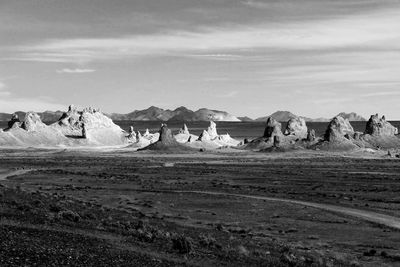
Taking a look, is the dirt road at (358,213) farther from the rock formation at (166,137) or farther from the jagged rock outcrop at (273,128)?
the jagged rock outcrop at (273,128)

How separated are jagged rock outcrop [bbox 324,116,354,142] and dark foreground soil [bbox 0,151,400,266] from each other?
6576 cm

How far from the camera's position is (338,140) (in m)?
159

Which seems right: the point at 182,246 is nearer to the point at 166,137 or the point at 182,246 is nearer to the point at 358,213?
the point at 358,213

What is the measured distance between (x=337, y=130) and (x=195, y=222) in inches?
4806

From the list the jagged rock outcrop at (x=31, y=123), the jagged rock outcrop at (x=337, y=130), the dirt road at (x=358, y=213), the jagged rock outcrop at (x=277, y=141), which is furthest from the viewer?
the jagged rock outcrop at (x=31, y=123)

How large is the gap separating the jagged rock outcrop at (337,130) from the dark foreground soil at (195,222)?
6576cm

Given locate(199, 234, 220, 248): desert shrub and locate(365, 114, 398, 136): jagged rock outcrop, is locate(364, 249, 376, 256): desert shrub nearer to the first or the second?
locate(199, 234, 220, 248): desert shrub

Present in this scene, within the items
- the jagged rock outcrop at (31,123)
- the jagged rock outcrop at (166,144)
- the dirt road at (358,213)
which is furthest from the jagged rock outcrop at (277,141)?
the dirt road at (358,213)

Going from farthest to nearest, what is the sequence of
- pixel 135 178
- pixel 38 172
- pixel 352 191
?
pixel 38 172
pixel 135 178
pixel 352 191

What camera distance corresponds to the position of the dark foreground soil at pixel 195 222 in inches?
1027

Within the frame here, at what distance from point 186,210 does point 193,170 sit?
172 ft

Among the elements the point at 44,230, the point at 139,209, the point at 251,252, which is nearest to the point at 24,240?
the point at 44,230

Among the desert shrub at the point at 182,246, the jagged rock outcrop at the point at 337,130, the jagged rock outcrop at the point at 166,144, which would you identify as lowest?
the desert shrub at the point at 182,246

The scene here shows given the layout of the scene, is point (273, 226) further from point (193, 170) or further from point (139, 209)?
point (193, 170)
